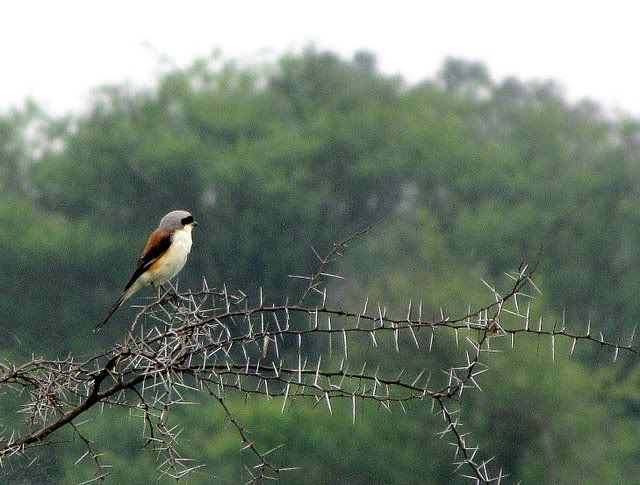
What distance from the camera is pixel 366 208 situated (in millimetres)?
35062

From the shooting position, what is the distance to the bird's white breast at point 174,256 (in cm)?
723

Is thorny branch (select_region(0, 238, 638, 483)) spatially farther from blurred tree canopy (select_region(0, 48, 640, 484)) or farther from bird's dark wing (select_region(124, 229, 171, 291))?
blurred tree canopy (select_region(0, 48, 640, 484))

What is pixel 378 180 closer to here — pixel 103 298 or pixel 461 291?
pixel 461 291

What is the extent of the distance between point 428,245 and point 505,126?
1277 centimetres

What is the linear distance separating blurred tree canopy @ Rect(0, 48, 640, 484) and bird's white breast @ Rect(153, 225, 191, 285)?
1083 cm

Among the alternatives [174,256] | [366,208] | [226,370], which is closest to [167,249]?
[174,256]

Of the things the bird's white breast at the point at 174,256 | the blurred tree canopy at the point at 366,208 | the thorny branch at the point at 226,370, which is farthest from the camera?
the blurred tree canopy at the point at 366,208

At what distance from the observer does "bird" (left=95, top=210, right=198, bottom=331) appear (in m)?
7.23

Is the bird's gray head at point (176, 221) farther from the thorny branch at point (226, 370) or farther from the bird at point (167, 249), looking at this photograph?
the thorny branch at point (226, 370)

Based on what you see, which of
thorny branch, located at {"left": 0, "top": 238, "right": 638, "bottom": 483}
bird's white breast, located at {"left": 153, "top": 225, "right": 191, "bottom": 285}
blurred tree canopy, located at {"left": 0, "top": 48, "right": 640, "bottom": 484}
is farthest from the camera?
blurred tree canopy, located at {"left": 0, "top": 48, "right": 640, "bottom": 484}

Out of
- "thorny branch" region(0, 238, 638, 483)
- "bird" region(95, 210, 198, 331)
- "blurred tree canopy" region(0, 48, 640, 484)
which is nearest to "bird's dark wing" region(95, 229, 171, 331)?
"bird" region(95, 210, 198, 331)

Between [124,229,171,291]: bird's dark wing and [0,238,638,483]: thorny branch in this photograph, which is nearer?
[0,238,638,483]: thorny branch

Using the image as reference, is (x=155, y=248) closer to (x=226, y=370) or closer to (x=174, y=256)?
(x=174, y=256)

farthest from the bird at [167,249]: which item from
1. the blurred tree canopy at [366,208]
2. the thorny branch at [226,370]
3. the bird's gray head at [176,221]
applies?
the blurred tree canopy at [366,208]
